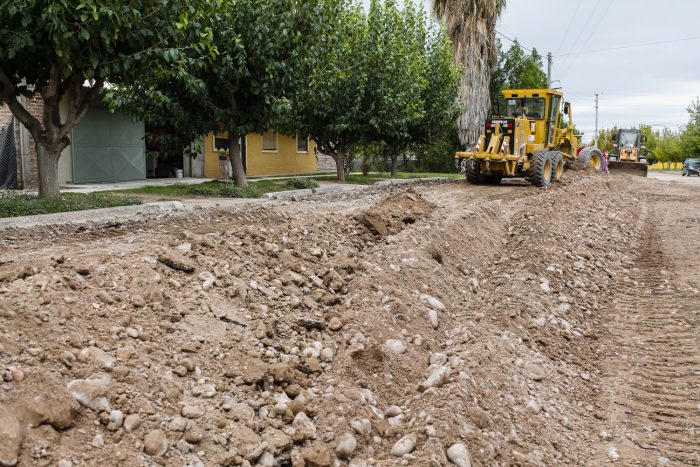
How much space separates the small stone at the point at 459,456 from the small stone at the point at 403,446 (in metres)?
0.21

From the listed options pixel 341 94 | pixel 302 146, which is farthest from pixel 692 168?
pixel 341 94

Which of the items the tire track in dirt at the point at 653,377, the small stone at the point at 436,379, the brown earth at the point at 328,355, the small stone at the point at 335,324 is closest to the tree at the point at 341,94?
the brown earth at the point at 328,355

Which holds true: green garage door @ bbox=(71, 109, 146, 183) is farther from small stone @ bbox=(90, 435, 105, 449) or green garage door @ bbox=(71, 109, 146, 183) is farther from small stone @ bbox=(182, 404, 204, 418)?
small stone @ bbox=(90, 435, 105, 449)

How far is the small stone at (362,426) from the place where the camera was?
386cm

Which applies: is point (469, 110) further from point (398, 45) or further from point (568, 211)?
point (568, 211)

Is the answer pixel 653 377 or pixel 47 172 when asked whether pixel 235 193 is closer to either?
pixel 47 172

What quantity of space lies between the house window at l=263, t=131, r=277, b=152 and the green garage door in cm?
682

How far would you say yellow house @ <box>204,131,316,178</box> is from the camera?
80.0 feet

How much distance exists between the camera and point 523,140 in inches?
727

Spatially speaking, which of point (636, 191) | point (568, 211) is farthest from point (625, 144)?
point (568, 211)

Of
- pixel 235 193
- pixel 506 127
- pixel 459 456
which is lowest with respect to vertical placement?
pixel 459 456

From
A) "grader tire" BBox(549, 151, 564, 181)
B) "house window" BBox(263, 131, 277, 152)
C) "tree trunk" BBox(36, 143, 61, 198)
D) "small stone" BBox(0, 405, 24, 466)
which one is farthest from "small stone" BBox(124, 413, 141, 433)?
"house window" BBox(263, 131, 277, 152)

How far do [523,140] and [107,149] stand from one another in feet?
39.7

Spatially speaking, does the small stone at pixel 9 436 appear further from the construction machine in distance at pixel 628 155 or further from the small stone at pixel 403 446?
the construction machine in distance at pixel 628 155
